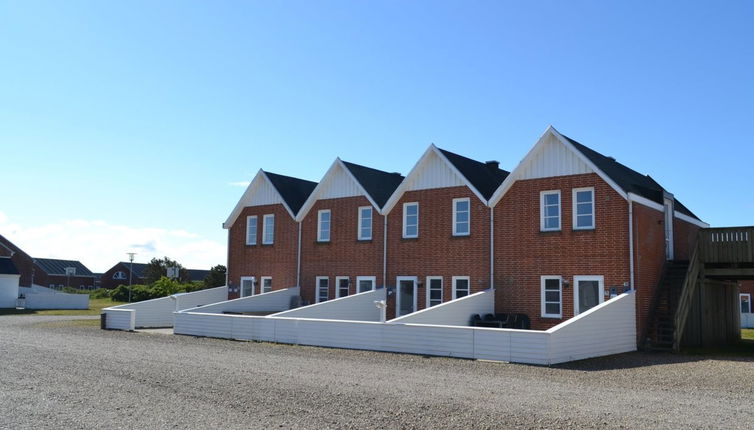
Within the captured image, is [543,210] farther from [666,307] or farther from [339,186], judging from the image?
[339,186]

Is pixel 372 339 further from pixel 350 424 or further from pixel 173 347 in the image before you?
pixel 350 424

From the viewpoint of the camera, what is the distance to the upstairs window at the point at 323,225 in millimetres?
30453

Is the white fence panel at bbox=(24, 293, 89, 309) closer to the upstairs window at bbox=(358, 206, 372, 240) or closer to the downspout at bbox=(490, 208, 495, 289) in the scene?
the upstairs window at bbox=(358, 206, 372, 240)

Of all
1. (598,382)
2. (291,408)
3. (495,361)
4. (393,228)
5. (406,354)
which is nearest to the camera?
(291,408)

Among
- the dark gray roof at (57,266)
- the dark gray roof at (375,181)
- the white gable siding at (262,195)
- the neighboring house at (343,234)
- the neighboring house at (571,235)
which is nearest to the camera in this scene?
the neighboring house at (571,235)

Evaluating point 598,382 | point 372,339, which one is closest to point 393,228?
point 372,339

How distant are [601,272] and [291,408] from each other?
14506 mm

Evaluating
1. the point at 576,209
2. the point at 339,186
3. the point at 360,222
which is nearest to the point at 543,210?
the point at 576,209

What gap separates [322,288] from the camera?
3012 centimetres

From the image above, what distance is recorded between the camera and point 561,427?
8883mm

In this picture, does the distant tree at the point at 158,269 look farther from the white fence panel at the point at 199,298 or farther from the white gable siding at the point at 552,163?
the white gable siding at the point at 552,163

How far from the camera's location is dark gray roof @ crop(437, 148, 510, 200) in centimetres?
2581

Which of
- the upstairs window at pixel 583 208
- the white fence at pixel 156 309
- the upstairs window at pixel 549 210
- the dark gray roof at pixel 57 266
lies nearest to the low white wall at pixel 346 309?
the upstairs window at pixel 549 210

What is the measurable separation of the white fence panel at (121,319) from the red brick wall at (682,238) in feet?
70.8
